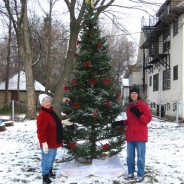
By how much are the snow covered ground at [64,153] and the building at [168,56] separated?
801 centimetres

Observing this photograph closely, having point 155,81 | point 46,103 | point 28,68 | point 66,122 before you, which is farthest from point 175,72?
point 46,103

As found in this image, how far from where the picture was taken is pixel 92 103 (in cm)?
733

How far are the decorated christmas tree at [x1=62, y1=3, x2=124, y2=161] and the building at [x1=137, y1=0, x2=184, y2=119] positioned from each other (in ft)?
40.0

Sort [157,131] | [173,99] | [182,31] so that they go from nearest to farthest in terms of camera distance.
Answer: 1. [157,131]
2. [182,31]
3. [173,99]

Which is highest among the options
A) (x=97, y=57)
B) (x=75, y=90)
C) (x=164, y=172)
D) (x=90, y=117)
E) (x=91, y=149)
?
(x=97, y=57)

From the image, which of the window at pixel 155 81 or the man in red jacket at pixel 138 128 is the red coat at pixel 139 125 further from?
the window at pixel 155 81

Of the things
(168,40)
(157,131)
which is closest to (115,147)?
(157,131)

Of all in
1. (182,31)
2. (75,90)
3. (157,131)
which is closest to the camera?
(75,90)

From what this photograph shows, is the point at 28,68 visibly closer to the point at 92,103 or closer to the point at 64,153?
the point at 64,153

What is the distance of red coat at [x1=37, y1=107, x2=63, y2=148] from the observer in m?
6.23

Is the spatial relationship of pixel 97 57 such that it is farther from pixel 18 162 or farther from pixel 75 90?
pixel 18 162

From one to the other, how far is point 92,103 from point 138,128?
1.22m

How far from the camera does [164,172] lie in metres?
7.63

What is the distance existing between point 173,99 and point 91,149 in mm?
16423
